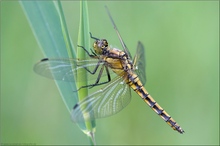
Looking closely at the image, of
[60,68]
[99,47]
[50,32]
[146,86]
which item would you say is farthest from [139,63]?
[50,32]

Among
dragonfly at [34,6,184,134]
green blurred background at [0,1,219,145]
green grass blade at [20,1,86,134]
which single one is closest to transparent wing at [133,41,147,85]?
dragonfly at [34,6,184,134]

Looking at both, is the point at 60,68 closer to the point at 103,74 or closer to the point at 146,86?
the point at 103,74

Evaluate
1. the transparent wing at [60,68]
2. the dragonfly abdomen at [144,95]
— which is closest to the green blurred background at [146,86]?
the dragonfly abdomen at [144,95]

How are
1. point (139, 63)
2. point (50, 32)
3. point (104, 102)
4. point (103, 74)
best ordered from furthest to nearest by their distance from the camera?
point (139, 63) → point (103, 74) → point (104, 102) → point (50, 32)

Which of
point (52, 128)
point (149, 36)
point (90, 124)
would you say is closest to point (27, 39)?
point (52, 128)

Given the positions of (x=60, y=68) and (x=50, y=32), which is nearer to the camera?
(x=50, y=32)

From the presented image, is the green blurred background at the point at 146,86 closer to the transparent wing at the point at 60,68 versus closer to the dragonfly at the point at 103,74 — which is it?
the dragonfly at the point at 103,74
